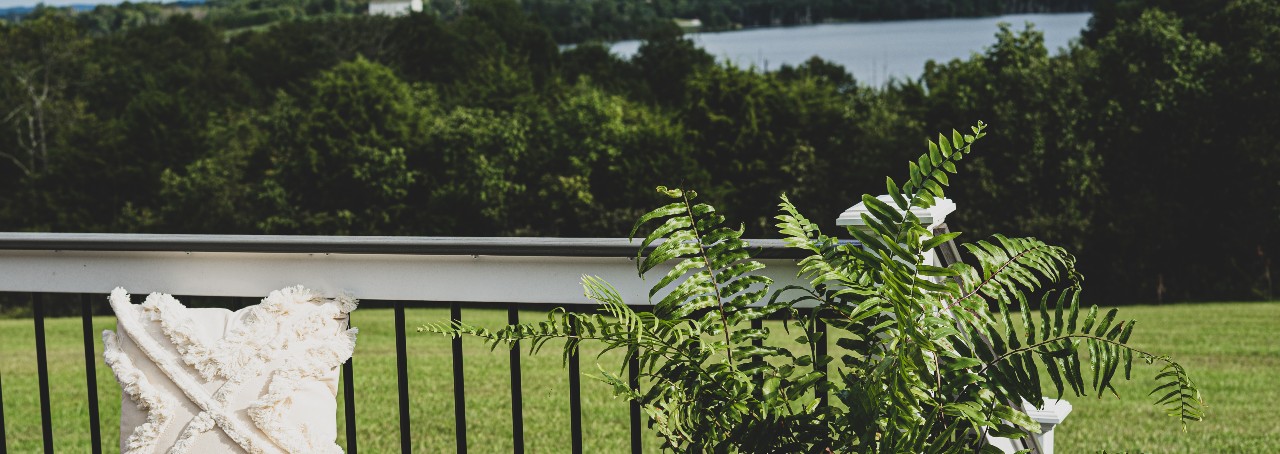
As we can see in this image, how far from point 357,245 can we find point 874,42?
34382 millimetres

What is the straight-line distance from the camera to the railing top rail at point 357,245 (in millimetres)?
2139

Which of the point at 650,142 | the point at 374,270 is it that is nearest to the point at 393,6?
the point at 650,142

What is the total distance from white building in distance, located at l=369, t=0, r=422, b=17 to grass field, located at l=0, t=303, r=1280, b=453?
105 ft

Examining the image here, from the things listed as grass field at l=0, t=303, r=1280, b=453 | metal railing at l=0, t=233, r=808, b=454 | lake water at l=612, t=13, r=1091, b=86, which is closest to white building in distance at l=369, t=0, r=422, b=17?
lake water at l=612, t=13, r=1091, b=86

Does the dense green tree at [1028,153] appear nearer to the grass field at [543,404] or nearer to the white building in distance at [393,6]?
the grass field at [543,404]

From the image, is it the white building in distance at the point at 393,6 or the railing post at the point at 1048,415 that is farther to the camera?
the white building in distance at the point at 393,6

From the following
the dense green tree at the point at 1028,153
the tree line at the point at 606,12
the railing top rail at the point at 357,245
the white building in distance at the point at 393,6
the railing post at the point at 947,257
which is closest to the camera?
the railing post at the point at 947,257

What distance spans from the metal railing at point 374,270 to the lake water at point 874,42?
2682 centimetres

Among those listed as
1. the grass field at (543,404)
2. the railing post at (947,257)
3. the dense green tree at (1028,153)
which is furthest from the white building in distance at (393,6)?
the railing post at (947,257)

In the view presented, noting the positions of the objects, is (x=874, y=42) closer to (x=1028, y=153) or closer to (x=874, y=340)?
(x=1028, y=153)

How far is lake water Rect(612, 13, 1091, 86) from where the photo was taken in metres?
31.7

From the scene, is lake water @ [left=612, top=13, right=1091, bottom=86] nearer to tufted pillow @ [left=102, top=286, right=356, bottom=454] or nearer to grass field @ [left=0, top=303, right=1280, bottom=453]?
grass field @ [left=0, top=303, right=1280, bottom=453]

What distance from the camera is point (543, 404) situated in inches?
250

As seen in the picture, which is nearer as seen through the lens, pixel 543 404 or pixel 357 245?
pixel 357 245
